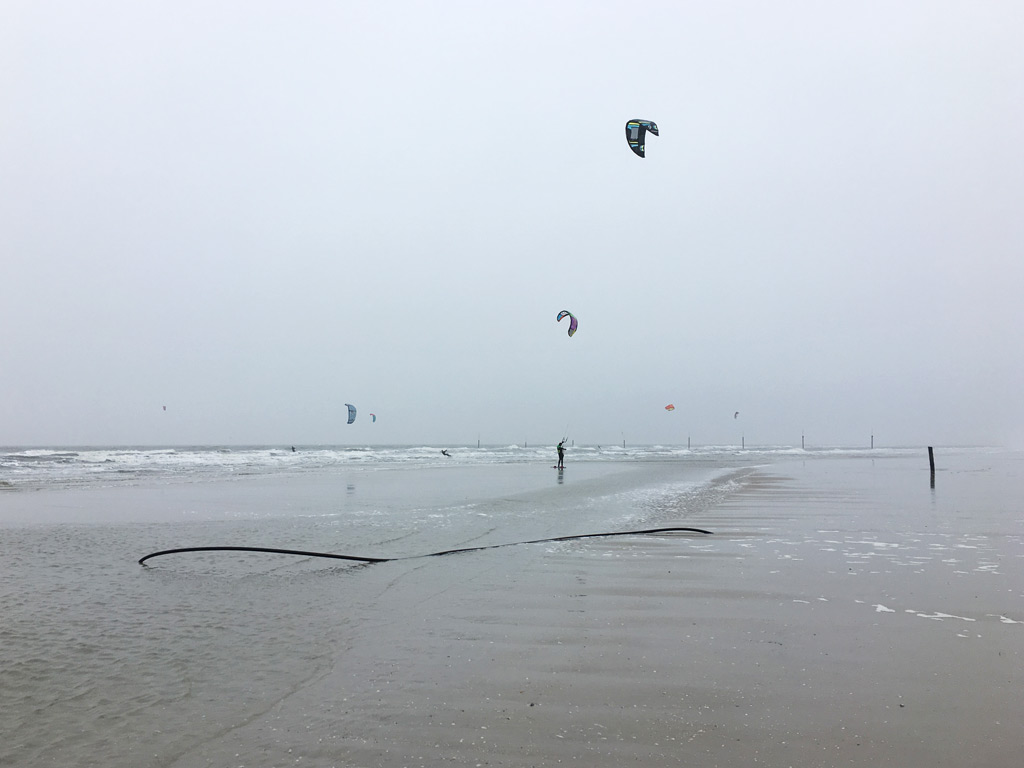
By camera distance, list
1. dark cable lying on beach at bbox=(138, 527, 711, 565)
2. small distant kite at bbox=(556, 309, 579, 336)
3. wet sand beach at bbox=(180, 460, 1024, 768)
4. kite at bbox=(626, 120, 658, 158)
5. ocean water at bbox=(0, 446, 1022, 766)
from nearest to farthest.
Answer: wet sand beach at bbox=(180, 460, 1024, 768) → ocean water at bbox=(0, 446, 1022, 766) → dark cable lying on beach at bbox=(138, 527, 711, 565) → kite at bbox=(626, 120, 658, 158) → small distant kite at bbox=(556, 309, 579, 336)

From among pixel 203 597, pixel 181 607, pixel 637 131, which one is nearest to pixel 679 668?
pixel 181 607

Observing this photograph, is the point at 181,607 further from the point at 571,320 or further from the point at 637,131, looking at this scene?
the point at 571,320

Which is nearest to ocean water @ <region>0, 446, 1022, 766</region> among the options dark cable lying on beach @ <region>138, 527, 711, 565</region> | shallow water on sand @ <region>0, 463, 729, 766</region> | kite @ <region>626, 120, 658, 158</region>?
shallow water on sand @ <region>0, 463, 729, 766</region>

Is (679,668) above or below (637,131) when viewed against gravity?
below

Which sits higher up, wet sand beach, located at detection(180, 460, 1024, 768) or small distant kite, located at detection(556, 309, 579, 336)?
small distant kite, located at detection(556, 309, 579, 336)

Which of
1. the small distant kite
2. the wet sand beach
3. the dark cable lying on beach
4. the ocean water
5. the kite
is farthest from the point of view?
the small distant kite

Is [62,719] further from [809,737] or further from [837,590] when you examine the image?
[837,590]

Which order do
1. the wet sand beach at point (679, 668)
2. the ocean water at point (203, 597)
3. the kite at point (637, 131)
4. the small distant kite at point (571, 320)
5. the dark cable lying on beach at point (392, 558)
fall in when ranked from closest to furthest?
the wet sand beach at point (679, 668) < the ocean water at point (203, 597) < the dark cable lying on beach at point (392, 558) < the kite at point (637, 131) < the small distant kite at point (571, 320)

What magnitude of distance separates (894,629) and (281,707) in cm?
463

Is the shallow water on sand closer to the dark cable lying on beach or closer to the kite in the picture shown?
the dark cable lying on beach

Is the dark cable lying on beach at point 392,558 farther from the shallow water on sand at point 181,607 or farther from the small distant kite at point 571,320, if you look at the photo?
the small distant kite at point 571,320

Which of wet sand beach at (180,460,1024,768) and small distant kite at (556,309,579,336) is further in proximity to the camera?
small distant kite at (556,309,579,336)

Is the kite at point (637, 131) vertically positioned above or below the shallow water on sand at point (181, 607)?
above

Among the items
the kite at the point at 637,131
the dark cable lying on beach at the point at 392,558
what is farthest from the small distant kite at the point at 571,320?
the dark cable lying on beach at the point at 392,558
